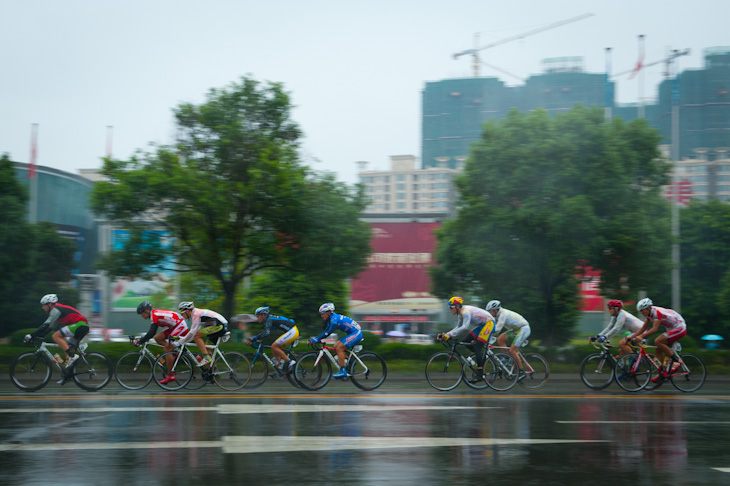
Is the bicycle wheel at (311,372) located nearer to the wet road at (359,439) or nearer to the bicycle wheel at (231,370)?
the bicycle wheel at (231,370)

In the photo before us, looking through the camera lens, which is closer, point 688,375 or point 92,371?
point 92,371

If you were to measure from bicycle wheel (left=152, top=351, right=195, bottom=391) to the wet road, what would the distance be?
1119mm

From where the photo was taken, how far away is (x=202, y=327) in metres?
14.7

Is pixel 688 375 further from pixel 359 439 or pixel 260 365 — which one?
pixel 359 439

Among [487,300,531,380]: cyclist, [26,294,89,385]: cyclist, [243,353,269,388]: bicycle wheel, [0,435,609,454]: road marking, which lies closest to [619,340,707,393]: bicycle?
[487,300,531,380]: cyclist

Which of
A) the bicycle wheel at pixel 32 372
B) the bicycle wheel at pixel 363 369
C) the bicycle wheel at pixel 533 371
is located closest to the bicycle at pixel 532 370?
the bicycle wheel at pixel 533 371

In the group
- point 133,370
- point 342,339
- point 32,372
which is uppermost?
point 342,339

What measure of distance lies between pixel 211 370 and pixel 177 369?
663 millimetres

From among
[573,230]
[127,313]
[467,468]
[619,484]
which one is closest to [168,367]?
[467,468]

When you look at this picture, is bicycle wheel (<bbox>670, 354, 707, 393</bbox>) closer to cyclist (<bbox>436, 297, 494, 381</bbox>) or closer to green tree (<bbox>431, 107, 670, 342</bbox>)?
cyclist (<bbox>436, 297, 494, 381</bbox>)

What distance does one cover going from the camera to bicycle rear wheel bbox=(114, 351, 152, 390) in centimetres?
1452

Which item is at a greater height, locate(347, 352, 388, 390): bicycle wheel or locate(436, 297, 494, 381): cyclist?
locate(436, 297, 494, 381): cyclist

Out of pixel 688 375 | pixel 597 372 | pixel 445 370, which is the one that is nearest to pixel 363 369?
pixel 445 370

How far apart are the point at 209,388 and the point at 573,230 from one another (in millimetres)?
12073
